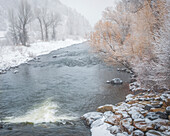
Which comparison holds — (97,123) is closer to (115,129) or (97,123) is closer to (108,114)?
(108,114)

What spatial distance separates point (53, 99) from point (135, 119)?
5628 millimetres

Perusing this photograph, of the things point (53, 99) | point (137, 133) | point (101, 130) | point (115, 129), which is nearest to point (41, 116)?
point (53, 99)

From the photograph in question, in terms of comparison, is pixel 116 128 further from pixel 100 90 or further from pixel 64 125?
pixel 100 90

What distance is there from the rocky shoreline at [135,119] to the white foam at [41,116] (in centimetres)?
135

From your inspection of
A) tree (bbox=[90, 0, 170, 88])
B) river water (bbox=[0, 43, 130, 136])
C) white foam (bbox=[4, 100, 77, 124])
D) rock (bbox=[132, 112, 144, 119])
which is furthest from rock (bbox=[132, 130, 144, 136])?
tree (bbox=[90, 0, 170, 88])

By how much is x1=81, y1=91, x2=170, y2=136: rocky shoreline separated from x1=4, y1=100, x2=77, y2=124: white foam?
53.0 inches

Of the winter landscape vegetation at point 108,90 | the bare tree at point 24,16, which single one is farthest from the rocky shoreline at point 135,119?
the bare tree at point 24,16

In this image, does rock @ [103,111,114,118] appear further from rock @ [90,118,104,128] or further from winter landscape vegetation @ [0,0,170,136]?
rock @ [90,118,104,128]

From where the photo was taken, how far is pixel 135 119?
5910mm

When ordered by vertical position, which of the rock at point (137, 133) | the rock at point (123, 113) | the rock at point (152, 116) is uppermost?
the rock at point (152, 116)

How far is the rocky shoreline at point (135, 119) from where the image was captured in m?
5.31

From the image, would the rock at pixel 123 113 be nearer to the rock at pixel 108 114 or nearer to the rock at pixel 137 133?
the rock at pixel 108 114

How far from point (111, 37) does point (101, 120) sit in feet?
25.1

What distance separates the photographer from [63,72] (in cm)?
1630
